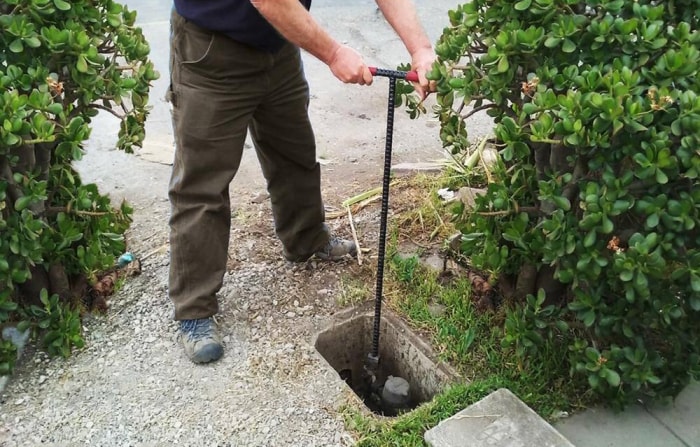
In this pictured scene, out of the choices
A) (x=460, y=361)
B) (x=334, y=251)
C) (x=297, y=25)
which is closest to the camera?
(x=297, y=25)

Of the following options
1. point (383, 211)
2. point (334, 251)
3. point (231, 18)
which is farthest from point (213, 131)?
point (334, 251)

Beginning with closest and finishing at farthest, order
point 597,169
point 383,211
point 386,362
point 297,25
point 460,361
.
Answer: point 597,169, point 297,25, point 383,211, point 460,361, point 386,362

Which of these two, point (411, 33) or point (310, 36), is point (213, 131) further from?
point (411, 33)

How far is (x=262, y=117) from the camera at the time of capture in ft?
11.2

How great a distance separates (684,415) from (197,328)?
78.6 inches

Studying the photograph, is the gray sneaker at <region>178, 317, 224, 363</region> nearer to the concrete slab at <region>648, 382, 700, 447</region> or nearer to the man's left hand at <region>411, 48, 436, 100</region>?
the man's left hand at <region>411, 48, 436, 100</region>

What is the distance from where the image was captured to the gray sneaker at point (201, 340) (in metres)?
3.15

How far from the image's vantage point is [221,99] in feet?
9.96

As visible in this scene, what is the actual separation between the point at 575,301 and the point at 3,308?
2.17m

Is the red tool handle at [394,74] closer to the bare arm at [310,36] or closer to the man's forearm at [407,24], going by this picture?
the bare arm at [310,36]

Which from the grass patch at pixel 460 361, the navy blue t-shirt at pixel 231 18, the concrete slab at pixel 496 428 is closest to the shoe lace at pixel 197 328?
the grass patch at pixel 460 361

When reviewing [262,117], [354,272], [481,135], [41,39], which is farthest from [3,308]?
[481,135]

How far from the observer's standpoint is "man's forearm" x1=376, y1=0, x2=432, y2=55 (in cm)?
301

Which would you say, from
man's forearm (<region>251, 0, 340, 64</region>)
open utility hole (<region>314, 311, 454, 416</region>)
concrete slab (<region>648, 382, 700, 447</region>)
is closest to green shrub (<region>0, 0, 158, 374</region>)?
man's forearm (<region>251, 0, 340, 64</region>)
